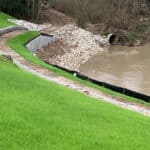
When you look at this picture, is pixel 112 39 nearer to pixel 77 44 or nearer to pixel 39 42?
pixel 77 44

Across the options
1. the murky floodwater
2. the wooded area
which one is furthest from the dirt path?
the wooded area

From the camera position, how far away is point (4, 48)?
2398 cm

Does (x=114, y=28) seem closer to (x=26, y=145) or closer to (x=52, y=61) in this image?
(x=52, y=61)

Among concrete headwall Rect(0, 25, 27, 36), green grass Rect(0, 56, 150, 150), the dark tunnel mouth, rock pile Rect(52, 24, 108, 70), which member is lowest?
the dark tunnel mouth

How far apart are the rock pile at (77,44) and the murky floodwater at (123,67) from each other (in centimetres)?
65

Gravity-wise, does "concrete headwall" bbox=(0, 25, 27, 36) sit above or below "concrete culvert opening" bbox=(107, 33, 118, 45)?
above

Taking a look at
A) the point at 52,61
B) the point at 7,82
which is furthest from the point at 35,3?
the point at 7,82

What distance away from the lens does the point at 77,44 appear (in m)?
34.0

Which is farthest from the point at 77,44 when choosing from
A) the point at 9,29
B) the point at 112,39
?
the point at 9,29

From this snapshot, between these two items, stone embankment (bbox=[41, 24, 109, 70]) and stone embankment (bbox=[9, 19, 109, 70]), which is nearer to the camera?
stone embankment (bbox=[41, 24, 109, 70])

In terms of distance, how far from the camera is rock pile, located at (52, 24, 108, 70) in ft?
93.9

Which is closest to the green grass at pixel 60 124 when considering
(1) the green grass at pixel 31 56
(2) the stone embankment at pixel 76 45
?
(1) the green grass at pixel 31 56

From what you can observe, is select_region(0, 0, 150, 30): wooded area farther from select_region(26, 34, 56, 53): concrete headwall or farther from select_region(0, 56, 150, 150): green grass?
select_region(0, 56, 150, 150): green grass

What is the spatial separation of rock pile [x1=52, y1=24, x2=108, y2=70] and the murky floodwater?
2.14 ft
